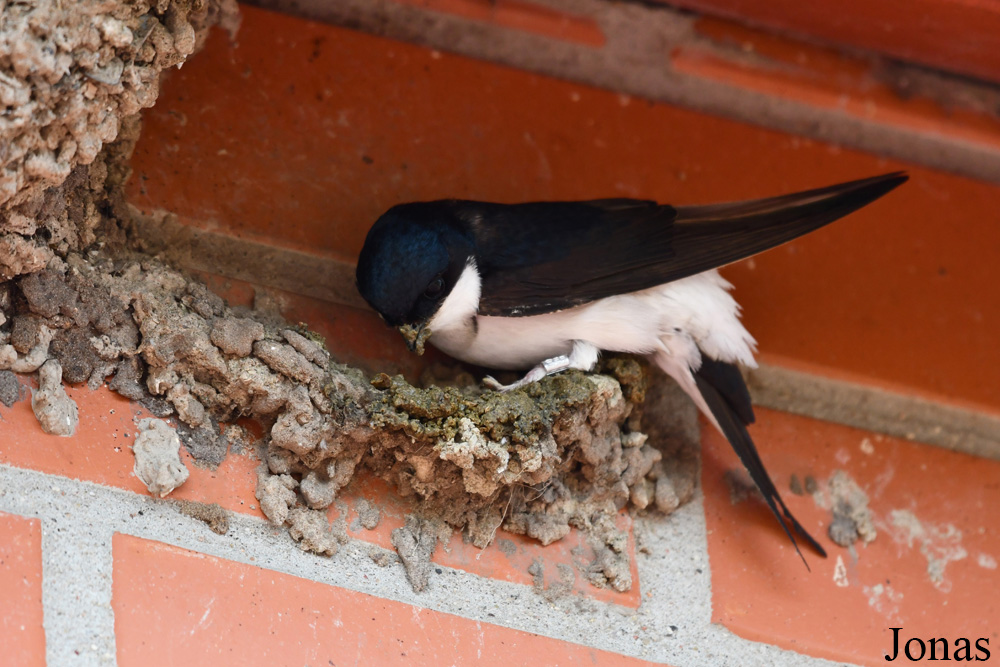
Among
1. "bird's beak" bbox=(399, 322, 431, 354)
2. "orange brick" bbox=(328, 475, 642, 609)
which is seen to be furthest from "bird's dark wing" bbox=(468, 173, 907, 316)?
"orange brick" bbox=(328, 475, 642, 609)

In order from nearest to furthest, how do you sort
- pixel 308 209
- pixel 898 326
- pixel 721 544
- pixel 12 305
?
pixel 12 305 → pixel 721 544 → pixel 308 209 → pixel 898 326

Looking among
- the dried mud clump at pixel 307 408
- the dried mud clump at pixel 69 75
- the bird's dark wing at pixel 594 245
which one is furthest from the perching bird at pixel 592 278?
the dried mud clump at pixel 69 75

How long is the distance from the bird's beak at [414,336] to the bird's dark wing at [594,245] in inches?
5.5

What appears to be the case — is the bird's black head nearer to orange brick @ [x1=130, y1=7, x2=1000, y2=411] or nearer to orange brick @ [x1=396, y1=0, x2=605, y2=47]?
orange brick @ [x1=130, y1=7, x2=1000, y2=411]

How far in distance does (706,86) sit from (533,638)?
82cm

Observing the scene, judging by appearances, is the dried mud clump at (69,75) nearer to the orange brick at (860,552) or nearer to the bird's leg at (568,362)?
the bird's leg at (568,362)

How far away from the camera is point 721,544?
1.30 metres

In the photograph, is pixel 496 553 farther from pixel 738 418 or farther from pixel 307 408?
pixel 738 418

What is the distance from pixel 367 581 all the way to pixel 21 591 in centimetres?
33

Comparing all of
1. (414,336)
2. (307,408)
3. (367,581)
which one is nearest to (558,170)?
(414,336)

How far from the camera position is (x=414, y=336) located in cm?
138

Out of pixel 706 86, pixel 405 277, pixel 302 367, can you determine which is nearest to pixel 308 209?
pixel 405 277

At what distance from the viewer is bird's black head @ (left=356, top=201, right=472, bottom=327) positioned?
53.8 inches

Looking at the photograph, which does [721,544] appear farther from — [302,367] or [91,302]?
[91,302]
